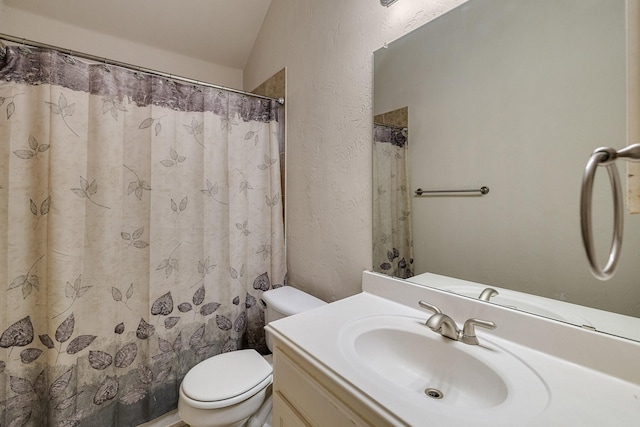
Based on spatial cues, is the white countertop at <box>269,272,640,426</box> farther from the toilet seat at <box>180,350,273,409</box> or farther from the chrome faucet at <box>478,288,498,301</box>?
the toilet seat at <box>180,350,273,409</box>

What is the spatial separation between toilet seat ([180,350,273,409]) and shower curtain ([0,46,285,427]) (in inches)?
10.8

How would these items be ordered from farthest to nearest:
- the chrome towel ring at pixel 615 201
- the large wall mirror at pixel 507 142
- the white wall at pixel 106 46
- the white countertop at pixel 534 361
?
the white wall at pixel 106 46 < the large wall mirror at pixel 507 142 < the white countertop at pixel 534 361 < the chrome towel ring at pixel 615 201

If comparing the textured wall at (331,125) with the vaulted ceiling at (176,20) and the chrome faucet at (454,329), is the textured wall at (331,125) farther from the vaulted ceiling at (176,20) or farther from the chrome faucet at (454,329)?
the chrome faucet at (454,329)

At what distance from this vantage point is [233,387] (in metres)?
1.13

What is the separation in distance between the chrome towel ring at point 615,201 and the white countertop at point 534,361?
12.9 inches

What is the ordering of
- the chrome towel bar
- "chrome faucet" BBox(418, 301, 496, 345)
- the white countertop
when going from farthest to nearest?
1. the chrome towel bar
2. "chrome faucet" BBox(418, 301, 496, 345)
3. the white countertop

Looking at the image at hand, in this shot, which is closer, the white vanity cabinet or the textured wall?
the white vanity cabinet

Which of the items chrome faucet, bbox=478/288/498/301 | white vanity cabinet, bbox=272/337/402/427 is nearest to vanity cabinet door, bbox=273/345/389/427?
white vanity cabinet, bbox=272/337/402/427

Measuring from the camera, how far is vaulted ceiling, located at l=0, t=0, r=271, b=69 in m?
1.54

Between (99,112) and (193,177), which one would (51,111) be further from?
(193,177)

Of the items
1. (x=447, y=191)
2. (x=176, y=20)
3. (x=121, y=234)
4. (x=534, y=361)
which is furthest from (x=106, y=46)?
(x=534, y=361)

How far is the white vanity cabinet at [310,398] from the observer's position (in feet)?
1.89

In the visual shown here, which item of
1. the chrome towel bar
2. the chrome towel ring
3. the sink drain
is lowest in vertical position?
the sink drain

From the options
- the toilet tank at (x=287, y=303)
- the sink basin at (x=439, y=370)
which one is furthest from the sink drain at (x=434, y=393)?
the toilet tank at (x=287, y=303)
